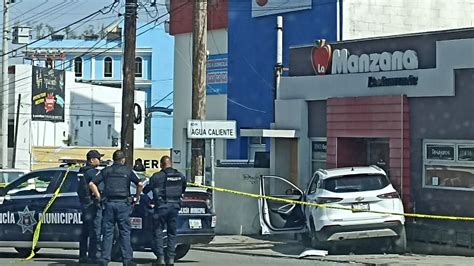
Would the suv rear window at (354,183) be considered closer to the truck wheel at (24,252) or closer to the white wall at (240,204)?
the white wall at (240,204)

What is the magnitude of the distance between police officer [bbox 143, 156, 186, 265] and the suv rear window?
13.3 ft

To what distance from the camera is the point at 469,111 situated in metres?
18.5

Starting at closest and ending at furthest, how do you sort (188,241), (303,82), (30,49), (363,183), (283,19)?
(188,241), (363,183), (303,82), (283,19), (30,49)

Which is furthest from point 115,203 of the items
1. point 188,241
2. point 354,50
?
point 354,50

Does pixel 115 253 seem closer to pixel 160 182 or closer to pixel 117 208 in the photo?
pixel 117 208

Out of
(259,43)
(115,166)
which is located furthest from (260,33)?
(115,166)

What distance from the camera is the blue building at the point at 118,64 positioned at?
75.6 meters

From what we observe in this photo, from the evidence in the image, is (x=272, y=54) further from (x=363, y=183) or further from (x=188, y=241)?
(x=188, y=241)

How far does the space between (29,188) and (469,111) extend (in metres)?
8.75

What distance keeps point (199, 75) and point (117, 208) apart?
7.36m

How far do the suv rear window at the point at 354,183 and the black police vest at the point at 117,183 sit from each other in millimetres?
4931

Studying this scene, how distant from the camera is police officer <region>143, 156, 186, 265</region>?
15.1 metres

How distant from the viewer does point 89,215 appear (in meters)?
15.4

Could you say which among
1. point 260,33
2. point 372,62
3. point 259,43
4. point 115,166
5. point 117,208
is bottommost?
point 117,208
